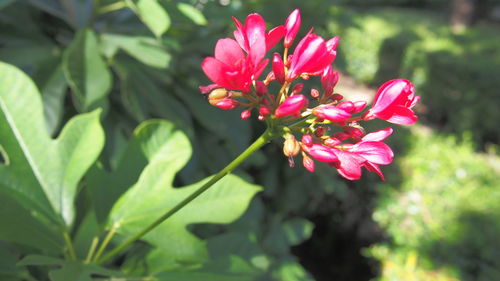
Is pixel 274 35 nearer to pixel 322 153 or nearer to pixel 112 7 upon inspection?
pixel 322 153

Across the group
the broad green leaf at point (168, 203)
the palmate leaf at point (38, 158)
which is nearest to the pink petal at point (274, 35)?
the broad green leaf at point (168, 203)

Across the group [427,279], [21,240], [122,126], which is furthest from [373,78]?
[21,240]

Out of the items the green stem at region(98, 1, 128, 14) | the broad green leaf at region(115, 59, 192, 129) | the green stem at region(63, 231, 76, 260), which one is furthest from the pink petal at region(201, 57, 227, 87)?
the green stem at region(98, 1, 128, 14)

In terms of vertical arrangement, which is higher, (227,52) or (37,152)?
(227,52)

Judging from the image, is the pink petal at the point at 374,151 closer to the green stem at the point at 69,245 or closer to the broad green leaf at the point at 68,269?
the broad green leaf at the point at 68,269

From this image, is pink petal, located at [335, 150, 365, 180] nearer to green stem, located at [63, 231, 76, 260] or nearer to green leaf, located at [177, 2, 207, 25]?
green stem, located at [63, 231, 76, 260]

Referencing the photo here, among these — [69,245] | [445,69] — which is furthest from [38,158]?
[445,69]

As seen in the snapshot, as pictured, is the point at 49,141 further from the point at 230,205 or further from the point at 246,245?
the point at 246,245
